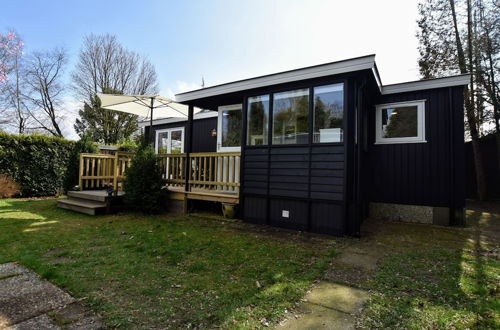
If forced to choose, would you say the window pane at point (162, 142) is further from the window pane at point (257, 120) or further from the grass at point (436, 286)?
the grass at point (436, 286)

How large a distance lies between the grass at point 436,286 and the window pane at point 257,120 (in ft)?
9.58

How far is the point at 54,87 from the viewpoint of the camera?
730 inches

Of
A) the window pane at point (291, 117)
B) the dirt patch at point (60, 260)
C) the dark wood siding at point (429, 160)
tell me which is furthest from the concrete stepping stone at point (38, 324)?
the dark wood siding at point (429, 160)

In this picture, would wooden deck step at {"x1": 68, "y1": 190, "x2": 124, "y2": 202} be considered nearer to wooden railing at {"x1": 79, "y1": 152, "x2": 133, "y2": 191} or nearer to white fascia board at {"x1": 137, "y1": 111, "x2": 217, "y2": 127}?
wooden railing at {"x1": 79, "y1": 152, "x2": 133, "y2": 191}

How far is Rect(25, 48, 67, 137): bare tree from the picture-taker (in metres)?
17.8

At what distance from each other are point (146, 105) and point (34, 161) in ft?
15.3

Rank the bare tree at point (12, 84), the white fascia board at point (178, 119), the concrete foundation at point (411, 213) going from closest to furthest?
1. the concrete foundation at point (411, 213)
2. the white fascia board at point (178, 119)
3. the bare tree at point (12, 84)

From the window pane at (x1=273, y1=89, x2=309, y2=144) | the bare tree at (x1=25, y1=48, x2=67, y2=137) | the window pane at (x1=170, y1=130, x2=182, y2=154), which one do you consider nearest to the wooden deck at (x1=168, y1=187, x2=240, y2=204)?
the window pane at (x1=273, y1=89, x2=309, y2=144)

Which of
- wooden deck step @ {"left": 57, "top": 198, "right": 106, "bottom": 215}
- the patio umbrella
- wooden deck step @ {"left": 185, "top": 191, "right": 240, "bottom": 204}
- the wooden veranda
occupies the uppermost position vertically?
the patio umbrella

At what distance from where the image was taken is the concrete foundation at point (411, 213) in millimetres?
5523

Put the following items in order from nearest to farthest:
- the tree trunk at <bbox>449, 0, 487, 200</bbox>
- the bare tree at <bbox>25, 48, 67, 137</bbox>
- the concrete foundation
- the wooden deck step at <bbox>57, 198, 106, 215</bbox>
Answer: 1. the concrete foundation
2. the wooden deck step at <bbox>57, 198, 106, 215</bbox>
3. the tree trunk at <bbox>449, 0, 487, 200</bbox>
4. the bare tree at <bbox>25, 48, 67, 137</bbox>

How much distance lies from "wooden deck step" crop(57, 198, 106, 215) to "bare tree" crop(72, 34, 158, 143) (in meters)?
13.0

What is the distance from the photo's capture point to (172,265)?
298cm

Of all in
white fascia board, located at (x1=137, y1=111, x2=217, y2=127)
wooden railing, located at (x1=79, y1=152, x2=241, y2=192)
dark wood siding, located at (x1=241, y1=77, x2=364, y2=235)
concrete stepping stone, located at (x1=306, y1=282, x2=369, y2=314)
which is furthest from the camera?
white fascia board, located at (x1=137, y1=111, x2=217, y2=127)
